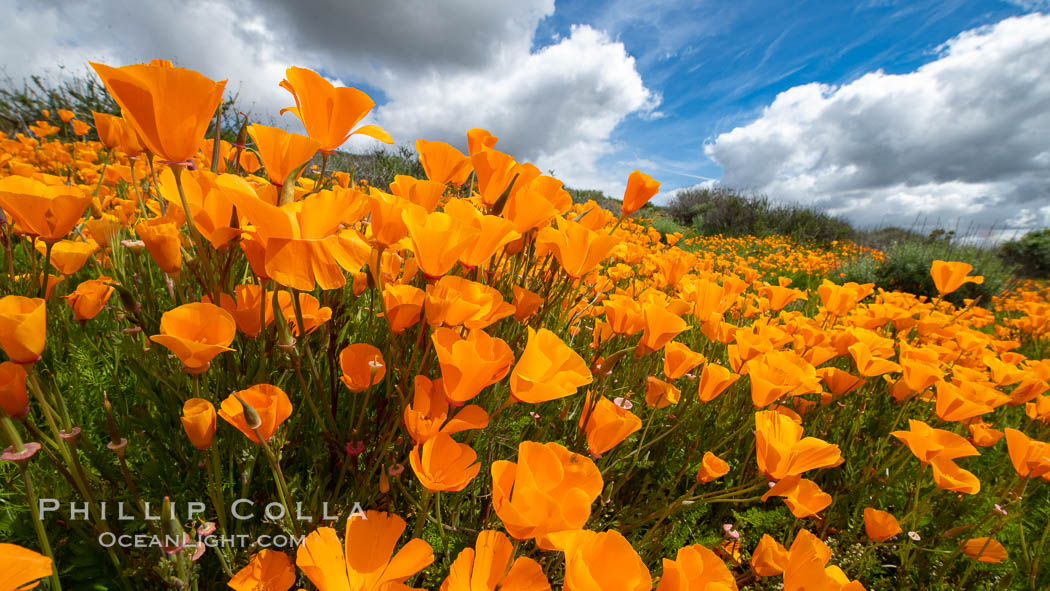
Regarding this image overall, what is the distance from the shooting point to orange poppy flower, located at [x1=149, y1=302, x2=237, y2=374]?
2.16 ft

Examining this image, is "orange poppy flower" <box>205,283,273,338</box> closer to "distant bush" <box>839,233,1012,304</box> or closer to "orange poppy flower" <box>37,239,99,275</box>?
"orange poppy flower" <box>37,239,99,275</box>

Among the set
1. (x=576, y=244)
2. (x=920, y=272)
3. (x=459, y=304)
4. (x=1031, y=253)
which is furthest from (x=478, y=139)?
(x=1031, y=253)

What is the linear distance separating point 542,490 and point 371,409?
33.8 inches

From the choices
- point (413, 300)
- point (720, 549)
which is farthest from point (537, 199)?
point (720, 549)

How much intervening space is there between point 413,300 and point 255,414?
0.35 metres

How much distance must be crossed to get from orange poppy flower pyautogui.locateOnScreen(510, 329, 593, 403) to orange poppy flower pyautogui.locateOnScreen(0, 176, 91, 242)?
86 centimetres

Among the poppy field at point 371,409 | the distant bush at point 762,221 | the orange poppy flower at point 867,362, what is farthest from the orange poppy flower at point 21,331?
the distant bush at point 762,221

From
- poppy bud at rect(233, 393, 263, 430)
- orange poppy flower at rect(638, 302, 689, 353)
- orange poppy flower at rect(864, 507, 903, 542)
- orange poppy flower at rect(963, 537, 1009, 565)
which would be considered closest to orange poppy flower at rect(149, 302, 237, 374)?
poppy bud at rect(233, 393, 263, 430)

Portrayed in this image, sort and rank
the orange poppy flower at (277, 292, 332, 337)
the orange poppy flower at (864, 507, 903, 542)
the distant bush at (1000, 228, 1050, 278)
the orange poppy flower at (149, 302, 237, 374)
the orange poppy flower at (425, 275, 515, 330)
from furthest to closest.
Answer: the distant bush at (1000, 228, 1050, 278) → the orange poppy flower at (864, 507, 903, 542) → the orange poppy flower at (277, 292, 332, 337) → the orange poppy flower at (425, 275, 515, 330) → the orange poppy flower at (149, 302, 237, 374)

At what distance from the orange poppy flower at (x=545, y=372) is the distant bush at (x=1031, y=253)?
22.2 metres

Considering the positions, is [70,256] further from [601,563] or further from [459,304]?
[601,563]

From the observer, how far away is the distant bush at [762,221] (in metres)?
15.8

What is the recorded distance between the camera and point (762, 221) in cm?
1611

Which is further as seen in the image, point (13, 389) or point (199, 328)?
point (199, 328)
